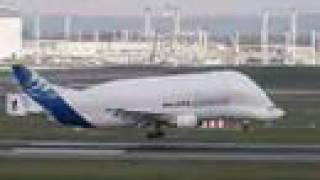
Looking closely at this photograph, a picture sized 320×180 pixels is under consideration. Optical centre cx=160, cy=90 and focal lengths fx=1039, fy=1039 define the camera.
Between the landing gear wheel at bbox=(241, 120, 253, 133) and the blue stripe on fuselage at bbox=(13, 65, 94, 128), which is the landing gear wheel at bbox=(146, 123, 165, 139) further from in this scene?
the landing gear wheel at bbox=(241, 120, 253, 133)

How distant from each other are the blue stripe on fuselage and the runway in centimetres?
666

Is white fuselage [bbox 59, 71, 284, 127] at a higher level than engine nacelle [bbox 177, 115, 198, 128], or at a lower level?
higher

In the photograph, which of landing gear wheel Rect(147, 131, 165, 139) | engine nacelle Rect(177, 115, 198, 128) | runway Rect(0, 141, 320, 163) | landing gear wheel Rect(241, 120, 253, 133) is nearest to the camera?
runway Rect(0, 141, 320, 163)

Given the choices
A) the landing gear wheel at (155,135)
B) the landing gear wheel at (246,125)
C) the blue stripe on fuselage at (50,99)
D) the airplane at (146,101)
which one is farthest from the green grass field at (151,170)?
the landing gear wheel at (246,125)

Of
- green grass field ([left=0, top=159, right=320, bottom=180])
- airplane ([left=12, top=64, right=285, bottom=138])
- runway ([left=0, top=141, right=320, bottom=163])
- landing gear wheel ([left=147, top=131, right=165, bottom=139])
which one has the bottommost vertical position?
landing gear wheel ([left=147, top=131, right=165, bottom=139])

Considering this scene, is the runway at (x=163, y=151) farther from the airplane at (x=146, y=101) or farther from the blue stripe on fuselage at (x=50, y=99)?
the airplane at (x=146, y=101)

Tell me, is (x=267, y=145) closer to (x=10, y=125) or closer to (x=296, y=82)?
(x=10, y=125)

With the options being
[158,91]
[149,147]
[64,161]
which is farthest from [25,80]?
[64,161]

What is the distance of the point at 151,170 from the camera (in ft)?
117

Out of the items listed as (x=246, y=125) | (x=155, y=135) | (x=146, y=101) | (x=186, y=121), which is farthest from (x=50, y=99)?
(x=246, y=125)

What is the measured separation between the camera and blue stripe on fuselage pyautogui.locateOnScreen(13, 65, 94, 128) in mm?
56281

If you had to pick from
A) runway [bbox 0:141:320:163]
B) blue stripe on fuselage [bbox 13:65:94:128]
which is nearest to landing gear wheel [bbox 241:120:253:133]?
blue stripe on fuselage [bbox 13:65:94:128]

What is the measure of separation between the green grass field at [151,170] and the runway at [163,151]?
1916 mm

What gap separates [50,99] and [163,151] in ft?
45.5
